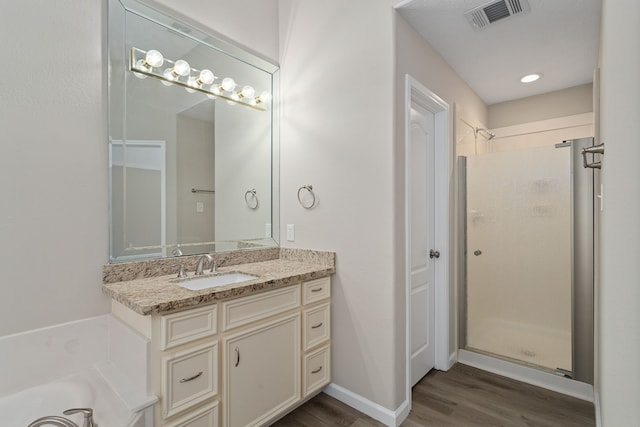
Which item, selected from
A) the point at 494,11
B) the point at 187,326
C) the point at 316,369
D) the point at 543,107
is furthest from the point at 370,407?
the point at 543,107

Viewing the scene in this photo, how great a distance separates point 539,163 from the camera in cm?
241

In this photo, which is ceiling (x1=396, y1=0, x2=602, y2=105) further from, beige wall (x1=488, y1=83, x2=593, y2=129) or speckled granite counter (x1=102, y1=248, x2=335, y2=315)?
speckled granite counter (x1=102, y1=248, x2=335, y2=315)

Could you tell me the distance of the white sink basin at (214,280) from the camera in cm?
179

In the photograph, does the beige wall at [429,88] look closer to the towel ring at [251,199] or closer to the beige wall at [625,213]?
the beige wall at [625,213]

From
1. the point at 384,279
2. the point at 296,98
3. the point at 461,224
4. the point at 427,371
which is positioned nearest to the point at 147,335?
the point at 384,279

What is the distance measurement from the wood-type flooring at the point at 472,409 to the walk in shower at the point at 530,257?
0.28 m

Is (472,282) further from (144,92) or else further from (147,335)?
(144,92)

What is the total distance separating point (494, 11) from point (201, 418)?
273 cm

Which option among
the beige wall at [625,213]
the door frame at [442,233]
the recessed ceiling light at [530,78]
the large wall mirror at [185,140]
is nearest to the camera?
the beige wall at [625,213]

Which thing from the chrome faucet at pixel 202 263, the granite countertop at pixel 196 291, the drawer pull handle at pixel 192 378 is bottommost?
the drawer pull handle at pixel 192 378

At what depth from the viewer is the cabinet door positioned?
1543mm

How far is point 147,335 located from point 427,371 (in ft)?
A: 6.77

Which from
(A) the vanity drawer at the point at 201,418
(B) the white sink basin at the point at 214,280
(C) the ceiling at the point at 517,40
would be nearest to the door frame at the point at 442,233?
(C) the ceiling at the point at 517,40

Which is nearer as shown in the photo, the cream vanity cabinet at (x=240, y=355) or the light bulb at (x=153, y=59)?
the cream vanity cabinet at (x=240, y=355)
